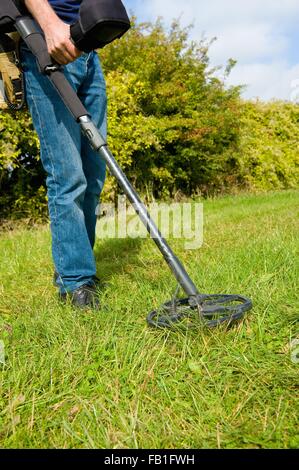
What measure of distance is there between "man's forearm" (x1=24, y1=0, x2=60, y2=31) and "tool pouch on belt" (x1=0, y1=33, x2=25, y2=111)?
0.63ft

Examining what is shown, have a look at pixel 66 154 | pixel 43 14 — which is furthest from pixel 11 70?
pixel 66 154

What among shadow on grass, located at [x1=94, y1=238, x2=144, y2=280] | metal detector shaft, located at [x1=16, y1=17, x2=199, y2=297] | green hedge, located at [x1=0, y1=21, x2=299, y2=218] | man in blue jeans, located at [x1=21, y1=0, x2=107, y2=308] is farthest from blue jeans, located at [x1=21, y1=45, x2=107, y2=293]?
green hedge, located at [x1=0, y1=21, x2=299, y2=218]

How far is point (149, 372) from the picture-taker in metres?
1.49

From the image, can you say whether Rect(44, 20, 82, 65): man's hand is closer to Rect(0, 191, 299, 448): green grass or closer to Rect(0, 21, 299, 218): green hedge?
Rect(0, 191, 299, 448): green grass

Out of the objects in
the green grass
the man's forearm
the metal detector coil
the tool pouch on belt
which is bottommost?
the green grass

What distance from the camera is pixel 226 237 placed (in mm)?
3625

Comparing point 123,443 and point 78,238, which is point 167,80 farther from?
point 123,443

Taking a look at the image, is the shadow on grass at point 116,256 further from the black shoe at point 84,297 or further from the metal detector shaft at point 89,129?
the metal detector shaft at point 89,129

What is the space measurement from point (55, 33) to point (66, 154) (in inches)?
20.5

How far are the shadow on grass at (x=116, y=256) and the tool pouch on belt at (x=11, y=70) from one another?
3.50 feet

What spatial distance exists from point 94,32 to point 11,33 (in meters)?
0.53

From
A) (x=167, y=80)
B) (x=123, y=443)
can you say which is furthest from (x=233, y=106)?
(x=123, y=443)

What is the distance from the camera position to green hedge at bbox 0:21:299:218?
221 inches

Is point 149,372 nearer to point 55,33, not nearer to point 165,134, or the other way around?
point 55,33
